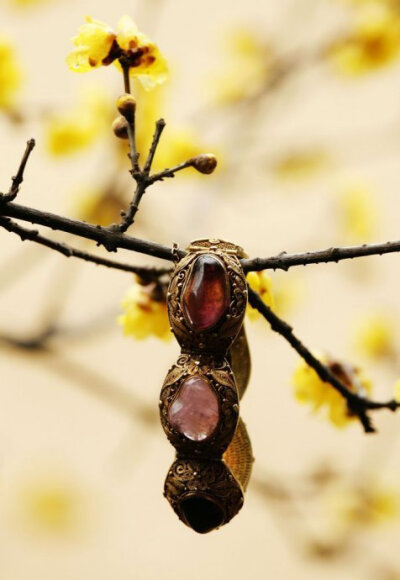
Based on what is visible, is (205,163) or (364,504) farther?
(364,504)

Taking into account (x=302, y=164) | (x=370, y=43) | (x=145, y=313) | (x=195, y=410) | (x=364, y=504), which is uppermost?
(x=302, y=164)

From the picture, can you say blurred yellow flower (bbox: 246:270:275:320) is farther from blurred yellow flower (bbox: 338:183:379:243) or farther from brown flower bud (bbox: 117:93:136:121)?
blurred yellow flower (bbox: 338:183:379:243)

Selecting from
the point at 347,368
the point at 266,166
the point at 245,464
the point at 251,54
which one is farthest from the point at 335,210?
the point at 245,464

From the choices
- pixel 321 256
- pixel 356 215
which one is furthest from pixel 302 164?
pixel 321 256

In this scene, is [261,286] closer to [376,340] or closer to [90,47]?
[90,47]

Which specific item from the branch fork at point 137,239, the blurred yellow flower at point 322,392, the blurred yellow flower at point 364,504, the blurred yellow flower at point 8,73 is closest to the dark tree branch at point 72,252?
the branch fork at point 137,239

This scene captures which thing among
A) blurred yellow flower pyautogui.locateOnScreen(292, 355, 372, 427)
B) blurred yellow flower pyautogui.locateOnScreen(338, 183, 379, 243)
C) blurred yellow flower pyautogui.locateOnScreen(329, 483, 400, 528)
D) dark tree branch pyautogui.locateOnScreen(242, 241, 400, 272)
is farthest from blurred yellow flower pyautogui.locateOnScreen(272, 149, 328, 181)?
dark tree branch pyautogui.locateOnScreen(242, 241, 400, 272)
